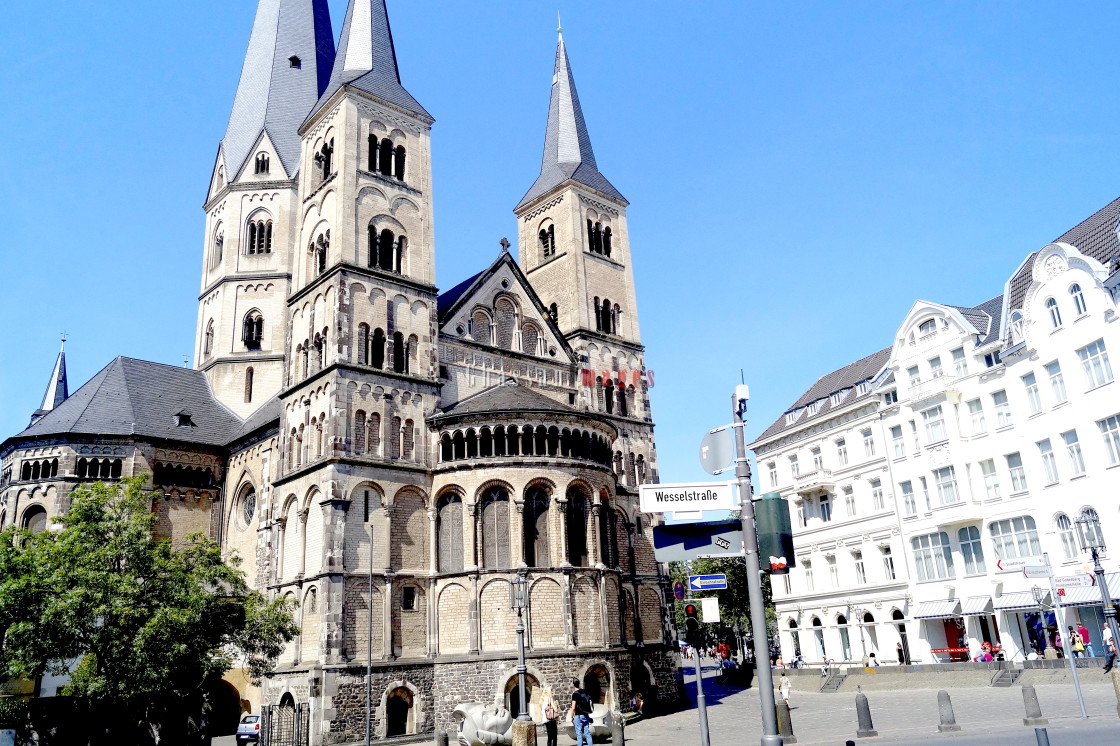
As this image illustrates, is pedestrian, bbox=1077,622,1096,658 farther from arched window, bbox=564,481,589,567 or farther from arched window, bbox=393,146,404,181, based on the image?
arched window, bbox=393,146,404,181

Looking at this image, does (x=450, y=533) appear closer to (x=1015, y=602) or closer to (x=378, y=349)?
(x=378, y=349)

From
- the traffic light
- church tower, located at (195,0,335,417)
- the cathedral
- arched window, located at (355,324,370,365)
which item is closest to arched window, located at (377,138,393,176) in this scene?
the cathedral

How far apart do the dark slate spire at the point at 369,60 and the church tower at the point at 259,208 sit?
916cm

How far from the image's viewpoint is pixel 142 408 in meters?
45.5

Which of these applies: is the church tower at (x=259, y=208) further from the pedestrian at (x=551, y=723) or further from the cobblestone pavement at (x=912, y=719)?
the pedestrian at (x=551, y=723)

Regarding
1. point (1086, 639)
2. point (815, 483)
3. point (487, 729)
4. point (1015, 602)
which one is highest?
point (815, 483)

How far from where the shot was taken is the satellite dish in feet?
37.7

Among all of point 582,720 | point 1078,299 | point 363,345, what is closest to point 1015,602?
point 1078,299

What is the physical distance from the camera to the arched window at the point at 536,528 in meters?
→ 33.5

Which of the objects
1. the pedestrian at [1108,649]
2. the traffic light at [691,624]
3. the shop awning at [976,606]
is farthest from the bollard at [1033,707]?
the shop awning at [976,606]

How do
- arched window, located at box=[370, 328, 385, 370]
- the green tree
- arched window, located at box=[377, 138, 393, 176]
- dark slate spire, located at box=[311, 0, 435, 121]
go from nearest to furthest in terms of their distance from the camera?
1. the green tree
2. arched window, located at box=[370, 328, 385, 370]
3. arched window, located at box=[377, 138, 393, 176]
4. dark slate spire, located at box=[311, 0, 435, 121]

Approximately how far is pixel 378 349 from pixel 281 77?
2999cm

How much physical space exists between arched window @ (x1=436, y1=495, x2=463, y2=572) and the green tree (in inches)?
333

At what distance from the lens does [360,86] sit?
40156 mm
